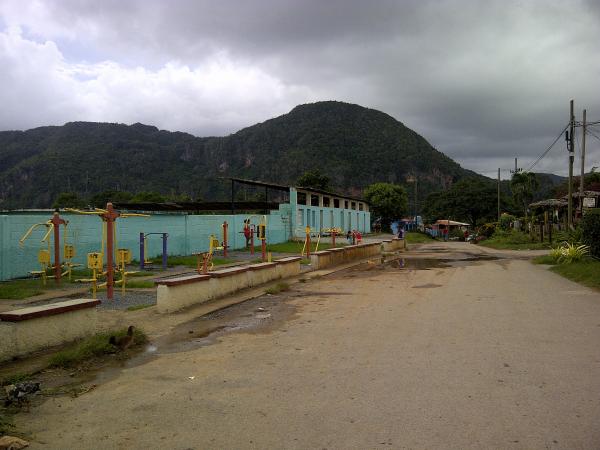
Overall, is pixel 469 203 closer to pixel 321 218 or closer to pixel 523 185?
pixel 523 185

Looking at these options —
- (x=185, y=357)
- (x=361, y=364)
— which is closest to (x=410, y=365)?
(x=361, y=364)

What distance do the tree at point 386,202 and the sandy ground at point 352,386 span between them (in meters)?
66.3

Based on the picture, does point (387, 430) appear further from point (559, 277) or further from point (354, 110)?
point (354, 110)

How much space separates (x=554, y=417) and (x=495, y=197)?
283 feet

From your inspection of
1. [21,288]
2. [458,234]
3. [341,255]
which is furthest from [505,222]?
[21,288]

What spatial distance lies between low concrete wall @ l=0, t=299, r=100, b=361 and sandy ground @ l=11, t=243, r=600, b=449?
1.13 metres

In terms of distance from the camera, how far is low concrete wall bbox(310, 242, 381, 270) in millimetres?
19391

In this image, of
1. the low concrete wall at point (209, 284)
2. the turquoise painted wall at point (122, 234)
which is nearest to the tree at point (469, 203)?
the turquoise painted wall at point (122, 234)

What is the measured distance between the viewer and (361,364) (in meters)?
6.09

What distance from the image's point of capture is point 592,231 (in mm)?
17047

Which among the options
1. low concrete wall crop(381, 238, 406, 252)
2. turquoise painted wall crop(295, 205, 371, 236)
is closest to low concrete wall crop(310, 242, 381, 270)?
low concrete wall crop(381, 238, 406, 252)

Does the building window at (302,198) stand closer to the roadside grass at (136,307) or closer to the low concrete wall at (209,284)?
the low concrete wall at (209,284)

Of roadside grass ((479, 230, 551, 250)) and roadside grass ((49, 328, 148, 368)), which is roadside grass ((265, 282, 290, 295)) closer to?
roadside grass ((49, 328, 148, 368))

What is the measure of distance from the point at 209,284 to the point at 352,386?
21.2ft
